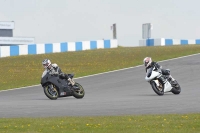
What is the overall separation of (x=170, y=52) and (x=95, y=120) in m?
27.9

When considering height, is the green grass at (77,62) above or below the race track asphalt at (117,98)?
above

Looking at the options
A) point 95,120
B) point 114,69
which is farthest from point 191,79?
point 95,120

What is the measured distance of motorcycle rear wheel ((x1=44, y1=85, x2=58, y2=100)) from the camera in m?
19.5

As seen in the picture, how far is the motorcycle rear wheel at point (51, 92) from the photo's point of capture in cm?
1947

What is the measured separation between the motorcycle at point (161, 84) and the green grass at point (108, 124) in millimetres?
7215

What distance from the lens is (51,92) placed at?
19.6 metres

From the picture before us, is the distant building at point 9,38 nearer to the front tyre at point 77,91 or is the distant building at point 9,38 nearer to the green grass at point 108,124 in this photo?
the front tyre at point 77,91

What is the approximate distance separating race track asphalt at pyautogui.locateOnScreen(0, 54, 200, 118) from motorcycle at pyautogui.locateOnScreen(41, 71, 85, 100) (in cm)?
24

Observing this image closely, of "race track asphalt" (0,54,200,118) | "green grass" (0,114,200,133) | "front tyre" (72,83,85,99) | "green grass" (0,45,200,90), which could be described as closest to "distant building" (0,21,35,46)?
"green grass" (0,45,200,90)

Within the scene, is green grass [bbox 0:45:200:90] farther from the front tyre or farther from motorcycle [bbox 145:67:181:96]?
motorcycle [bbox 145:67:181:96]

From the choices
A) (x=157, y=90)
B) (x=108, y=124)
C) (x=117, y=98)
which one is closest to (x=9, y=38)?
(x=157, y=90)

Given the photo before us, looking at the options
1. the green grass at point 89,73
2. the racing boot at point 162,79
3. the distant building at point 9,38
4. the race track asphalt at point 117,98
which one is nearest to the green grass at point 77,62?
the green grass at point 89,73

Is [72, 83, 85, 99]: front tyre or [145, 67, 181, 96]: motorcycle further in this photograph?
[145, 67, 181, 96]: motorcycle

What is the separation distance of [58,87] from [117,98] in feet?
6.45
